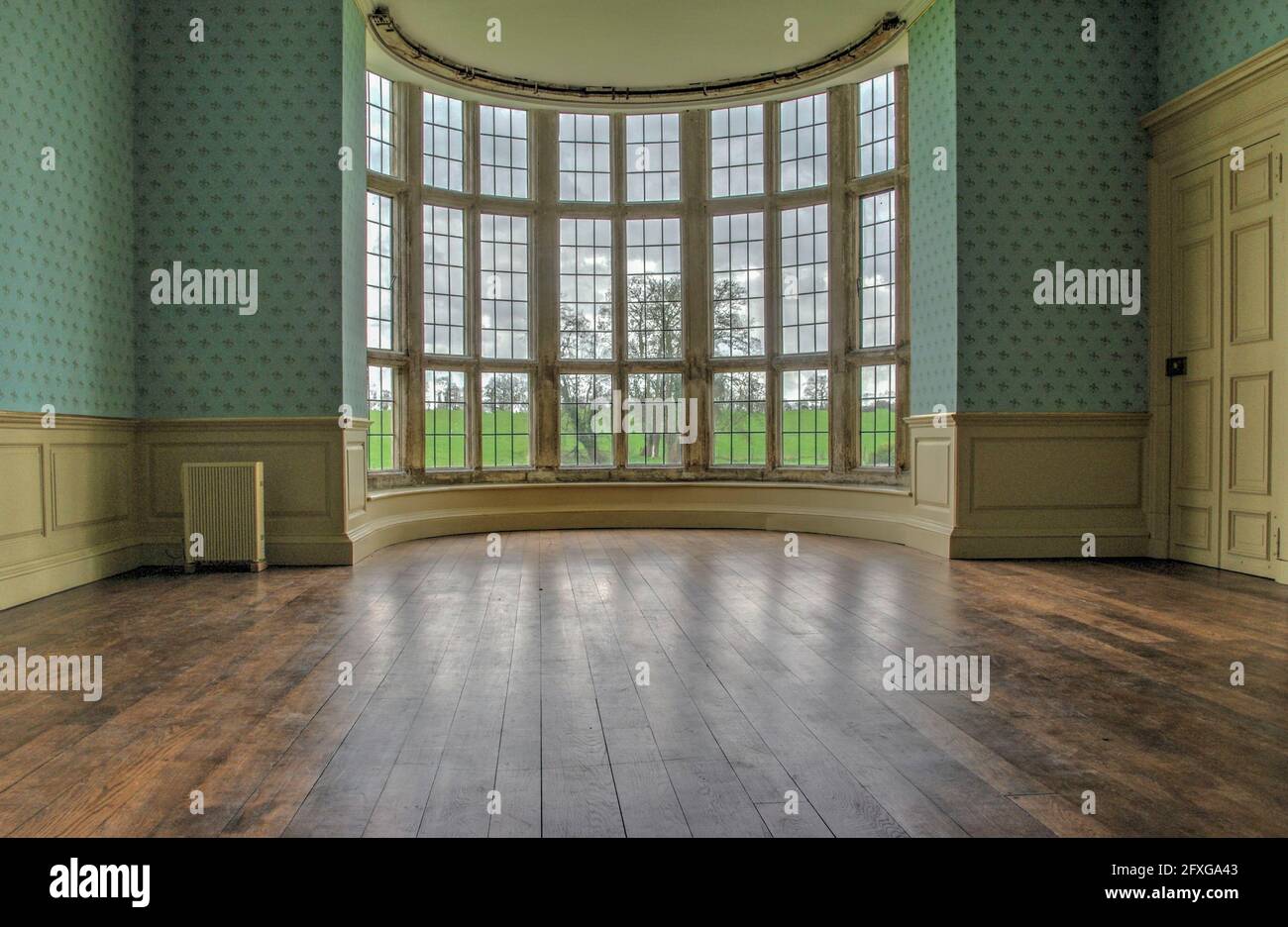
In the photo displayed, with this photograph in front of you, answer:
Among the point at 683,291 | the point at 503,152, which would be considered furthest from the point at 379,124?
the point at 683,291

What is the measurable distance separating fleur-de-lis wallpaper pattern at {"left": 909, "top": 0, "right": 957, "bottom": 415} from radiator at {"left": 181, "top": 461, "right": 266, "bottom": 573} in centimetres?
525

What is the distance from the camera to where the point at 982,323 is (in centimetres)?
664

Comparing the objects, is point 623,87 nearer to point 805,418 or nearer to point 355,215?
point 355,215

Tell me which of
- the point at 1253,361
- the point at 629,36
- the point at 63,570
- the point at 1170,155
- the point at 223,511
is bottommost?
the point at 63,570

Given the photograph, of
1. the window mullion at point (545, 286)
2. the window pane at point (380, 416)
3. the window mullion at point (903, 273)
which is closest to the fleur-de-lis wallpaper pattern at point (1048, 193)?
the window mullion at point (903, 273)

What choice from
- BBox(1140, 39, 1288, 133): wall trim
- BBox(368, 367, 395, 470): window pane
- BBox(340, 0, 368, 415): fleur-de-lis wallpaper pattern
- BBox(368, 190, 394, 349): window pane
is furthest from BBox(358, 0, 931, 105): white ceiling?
BBox(368, 367, 395, 470): window pane

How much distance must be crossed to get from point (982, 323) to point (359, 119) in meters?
5.26

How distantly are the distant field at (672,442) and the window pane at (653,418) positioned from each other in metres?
0.01

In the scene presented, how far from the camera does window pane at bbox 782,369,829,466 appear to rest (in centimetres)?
902

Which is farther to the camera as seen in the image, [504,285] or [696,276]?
[696,276]

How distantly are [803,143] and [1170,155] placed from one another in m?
3.59

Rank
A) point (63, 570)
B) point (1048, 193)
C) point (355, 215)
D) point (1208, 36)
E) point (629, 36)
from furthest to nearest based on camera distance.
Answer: point (629, 36)
point (355, 215)
point (1048, 193)
point (1208, 36)
point (63, 570)

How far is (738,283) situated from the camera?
369 inches

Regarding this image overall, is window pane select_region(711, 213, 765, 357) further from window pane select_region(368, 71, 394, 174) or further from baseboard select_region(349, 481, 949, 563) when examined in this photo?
window pane select_region(368, 71, 394, 174)
